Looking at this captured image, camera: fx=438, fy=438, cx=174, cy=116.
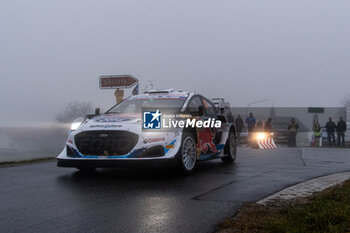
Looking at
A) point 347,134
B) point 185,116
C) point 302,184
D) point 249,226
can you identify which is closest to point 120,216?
point 249,226

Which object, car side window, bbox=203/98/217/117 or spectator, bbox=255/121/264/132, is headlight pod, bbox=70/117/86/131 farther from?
spectator, bbox=255/121/264/132

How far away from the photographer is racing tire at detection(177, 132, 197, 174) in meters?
7.58

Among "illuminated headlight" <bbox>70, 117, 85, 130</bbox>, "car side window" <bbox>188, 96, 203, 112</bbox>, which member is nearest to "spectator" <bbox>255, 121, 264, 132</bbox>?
"car side window" <bbox>188, 96, 203, 112</bbox>

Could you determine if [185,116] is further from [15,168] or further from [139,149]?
[15,168]

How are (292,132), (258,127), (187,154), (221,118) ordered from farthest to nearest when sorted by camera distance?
(292,132) < (258,127) < (221,118) < (187,154)

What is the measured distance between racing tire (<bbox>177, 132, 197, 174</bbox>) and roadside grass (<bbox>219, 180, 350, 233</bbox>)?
265 centimetres

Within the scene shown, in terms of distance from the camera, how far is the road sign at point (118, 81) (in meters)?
15.5

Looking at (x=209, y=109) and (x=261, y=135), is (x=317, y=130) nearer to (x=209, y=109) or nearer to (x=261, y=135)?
(x=261, y=135)

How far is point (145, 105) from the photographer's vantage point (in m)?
8.79

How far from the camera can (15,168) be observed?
8.99 meters

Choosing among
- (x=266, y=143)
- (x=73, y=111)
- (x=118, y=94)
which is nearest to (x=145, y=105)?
(x=118, y=94)

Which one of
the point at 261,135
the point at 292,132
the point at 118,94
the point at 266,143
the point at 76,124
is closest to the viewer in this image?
the point at 76,124

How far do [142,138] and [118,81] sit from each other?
8.62 m

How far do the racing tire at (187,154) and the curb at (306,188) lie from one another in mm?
1963
